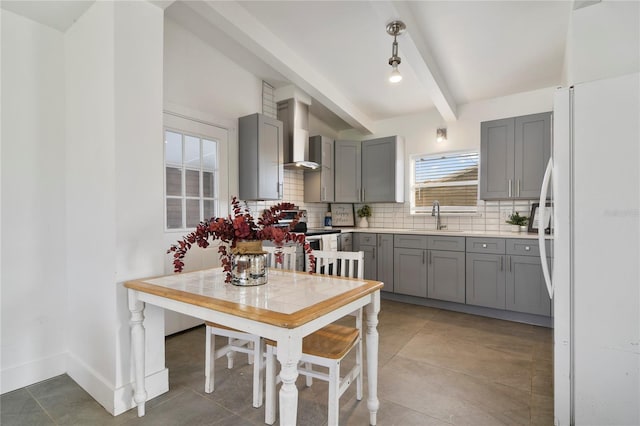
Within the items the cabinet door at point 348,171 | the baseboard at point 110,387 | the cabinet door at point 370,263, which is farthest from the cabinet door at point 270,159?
the baseboard at point 110,387

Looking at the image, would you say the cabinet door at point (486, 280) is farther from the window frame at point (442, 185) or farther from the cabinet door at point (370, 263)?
the cabinet door at point (370, 263)

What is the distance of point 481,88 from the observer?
12.3ft

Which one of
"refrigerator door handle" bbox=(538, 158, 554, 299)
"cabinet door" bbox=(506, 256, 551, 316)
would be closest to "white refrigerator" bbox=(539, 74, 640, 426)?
"refrigerator door handle" bbox=(538, 158, 554, 299)

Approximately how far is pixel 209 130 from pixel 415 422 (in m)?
2.94

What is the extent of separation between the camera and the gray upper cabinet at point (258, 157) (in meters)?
Answer: 3.41

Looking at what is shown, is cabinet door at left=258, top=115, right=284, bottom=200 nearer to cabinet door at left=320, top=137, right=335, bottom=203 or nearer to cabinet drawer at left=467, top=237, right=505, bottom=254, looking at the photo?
cabinet door at left=320, top=137, right=335, bottom=203

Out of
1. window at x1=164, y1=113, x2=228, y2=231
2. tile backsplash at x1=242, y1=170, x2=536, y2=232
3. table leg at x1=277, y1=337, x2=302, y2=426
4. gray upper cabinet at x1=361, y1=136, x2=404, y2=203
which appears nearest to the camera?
table leg at x1=277, y1=337, x2=302, y2=426

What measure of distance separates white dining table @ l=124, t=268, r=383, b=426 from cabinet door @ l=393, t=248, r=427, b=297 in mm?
2314

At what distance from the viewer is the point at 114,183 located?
1.78 meters

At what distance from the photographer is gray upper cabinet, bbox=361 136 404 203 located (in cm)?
444

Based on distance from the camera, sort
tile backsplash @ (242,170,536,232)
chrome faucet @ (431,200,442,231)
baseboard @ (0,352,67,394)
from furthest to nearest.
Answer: chrome faucet @ (431,200,442,231), tile backsplash @ (242,170,536,232), baseboard @ (0,352,67,394)

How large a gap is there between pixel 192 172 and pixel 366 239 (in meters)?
2.28

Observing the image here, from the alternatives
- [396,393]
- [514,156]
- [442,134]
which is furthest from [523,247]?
[396,393]

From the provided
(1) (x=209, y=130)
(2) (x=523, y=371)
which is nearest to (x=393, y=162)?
(1) (x=209, y=130)
